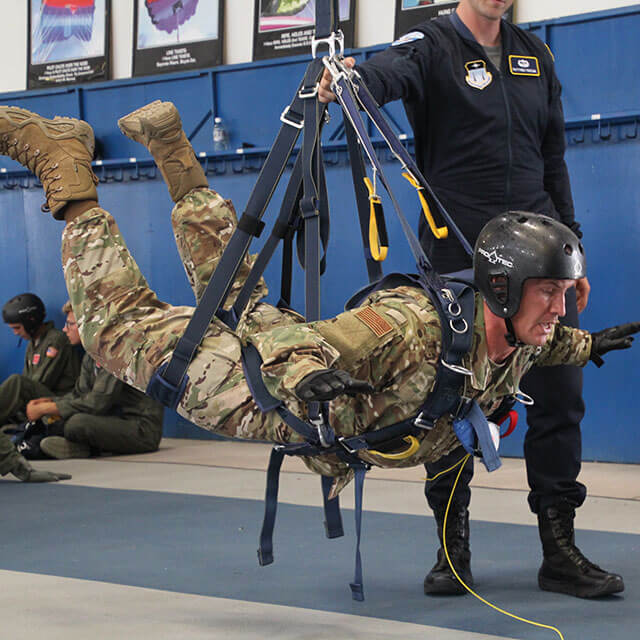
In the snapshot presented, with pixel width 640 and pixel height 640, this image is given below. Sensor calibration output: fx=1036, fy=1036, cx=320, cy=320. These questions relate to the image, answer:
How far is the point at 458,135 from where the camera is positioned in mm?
3328

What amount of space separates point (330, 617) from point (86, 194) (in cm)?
161

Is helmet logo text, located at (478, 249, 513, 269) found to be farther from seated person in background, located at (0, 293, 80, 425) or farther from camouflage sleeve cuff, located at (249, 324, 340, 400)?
seated person in background, located at (0, 293, 80, 425)

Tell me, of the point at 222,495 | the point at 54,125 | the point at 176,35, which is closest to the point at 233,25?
the point at 176,35

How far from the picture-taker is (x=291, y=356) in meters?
2.40

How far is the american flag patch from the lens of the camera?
254 cm

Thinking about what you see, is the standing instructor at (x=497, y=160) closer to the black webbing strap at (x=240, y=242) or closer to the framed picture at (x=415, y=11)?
the black webbing strap at (x=240, y=242)

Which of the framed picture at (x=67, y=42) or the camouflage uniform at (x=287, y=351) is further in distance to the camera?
the framed picture at (x=67, y=42)

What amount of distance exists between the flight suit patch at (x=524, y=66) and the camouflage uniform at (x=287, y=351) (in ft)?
2.91

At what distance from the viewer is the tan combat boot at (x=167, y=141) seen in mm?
3742

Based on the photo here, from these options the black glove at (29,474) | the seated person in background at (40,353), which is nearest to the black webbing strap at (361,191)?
the black glove at (29,474)

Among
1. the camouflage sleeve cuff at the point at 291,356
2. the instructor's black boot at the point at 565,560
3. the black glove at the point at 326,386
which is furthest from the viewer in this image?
the instructor's black boot at the point at 565,560

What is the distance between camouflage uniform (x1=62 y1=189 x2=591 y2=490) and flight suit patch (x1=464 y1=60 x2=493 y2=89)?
83 cm

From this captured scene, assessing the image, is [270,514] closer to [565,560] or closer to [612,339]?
[565,560]

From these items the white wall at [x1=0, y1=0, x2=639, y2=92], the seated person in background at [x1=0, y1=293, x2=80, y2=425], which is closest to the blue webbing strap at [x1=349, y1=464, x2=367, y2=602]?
the white wall at [x1=0, y1=0, x2=639, y2=92]
